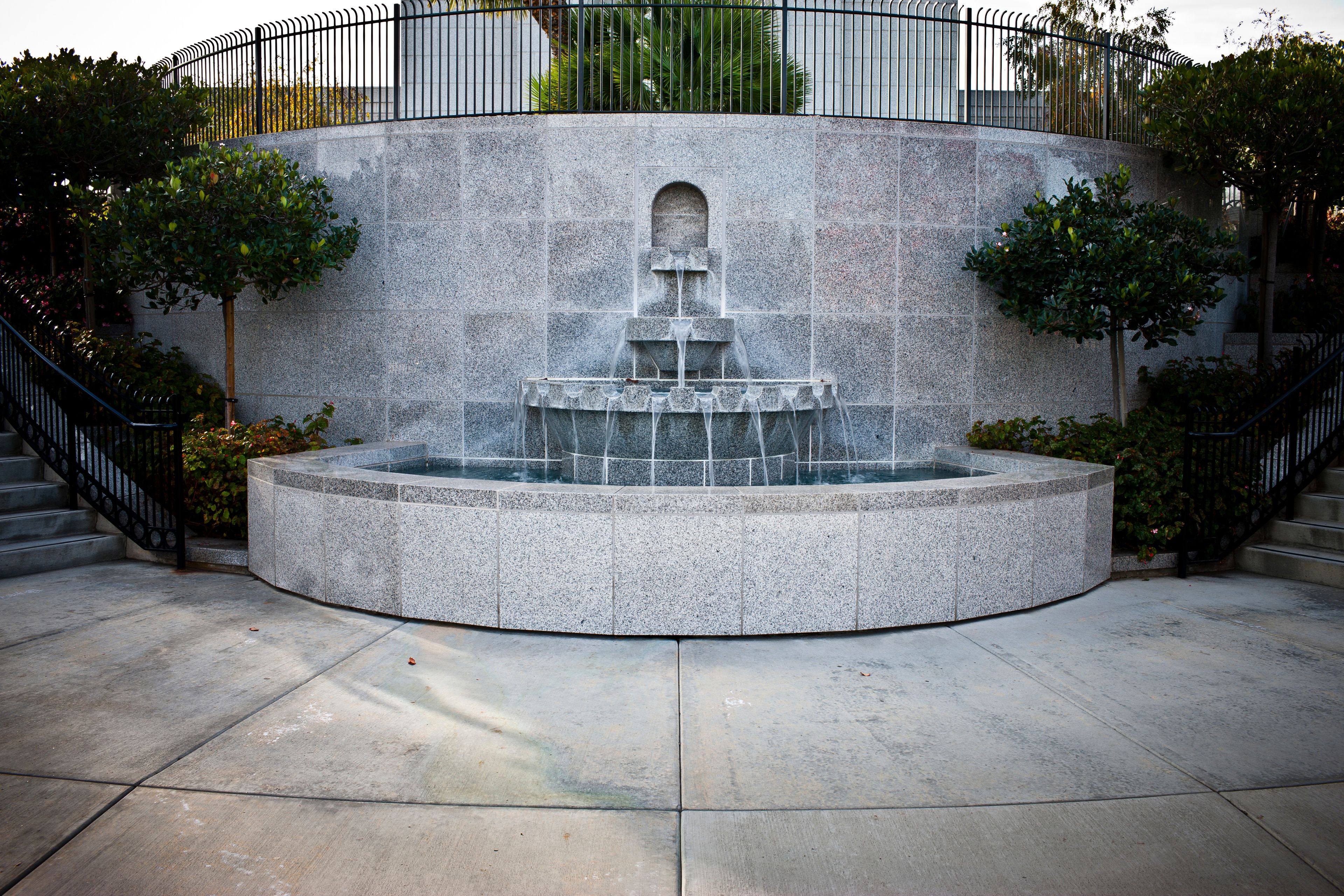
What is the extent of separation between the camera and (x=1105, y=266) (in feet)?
30.9

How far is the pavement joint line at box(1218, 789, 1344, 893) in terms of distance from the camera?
3.40m

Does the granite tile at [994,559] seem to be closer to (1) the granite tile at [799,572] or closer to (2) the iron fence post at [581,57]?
(1) the granite tile at [799,572]

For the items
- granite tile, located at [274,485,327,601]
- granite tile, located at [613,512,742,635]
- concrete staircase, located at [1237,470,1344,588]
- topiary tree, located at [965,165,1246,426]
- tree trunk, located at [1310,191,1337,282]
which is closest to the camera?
granite tile, located at [613,512,742,635]

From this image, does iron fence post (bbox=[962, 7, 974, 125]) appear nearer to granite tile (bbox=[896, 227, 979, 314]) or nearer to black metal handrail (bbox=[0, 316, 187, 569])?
granite tile (bbox=[896, 227, 979, 314])

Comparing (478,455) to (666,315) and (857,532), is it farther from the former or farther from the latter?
(857,532)

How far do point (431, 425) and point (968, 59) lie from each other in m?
7.36

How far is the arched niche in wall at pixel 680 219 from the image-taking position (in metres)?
10.5

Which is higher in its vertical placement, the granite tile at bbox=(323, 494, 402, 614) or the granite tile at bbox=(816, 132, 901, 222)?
the granite tile at bbox=(816, 132, 901, 222)

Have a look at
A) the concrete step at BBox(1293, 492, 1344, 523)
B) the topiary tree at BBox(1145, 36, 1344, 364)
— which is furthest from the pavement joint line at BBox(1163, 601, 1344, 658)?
the topiary tree at BBox(1145, 36, 1344, 364)

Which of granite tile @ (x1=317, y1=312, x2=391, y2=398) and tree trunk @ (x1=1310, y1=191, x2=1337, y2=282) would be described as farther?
tree trunk @ (x1=1310, y1=191, x2=1337, y2=282)

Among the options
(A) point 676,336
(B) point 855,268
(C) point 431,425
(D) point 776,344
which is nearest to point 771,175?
(B) point 855,268

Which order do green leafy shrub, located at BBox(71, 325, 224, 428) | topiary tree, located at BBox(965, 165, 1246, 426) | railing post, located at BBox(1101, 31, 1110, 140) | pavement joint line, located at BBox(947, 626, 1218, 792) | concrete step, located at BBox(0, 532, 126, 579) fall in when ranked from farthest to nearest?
railing post, located at BBox(1101, 31, 1110, 140) < green leafy shrub, located at BBox(71, 325, 224, 428) < topiary tree, located at BBox(965, 165, 1246, 426) < concrete step, located at BBox(0, 532, 126, 579) < pavement joint line, located at BBox(947, 626, 1218, 792)

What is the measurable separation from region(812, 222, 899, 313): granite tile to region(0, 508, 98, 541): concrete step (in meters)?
7.48

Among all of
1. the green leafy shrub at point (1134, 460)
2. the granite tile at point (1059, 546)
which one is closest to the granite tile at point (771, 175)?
the green leafy shrub at point (1134, 460)
